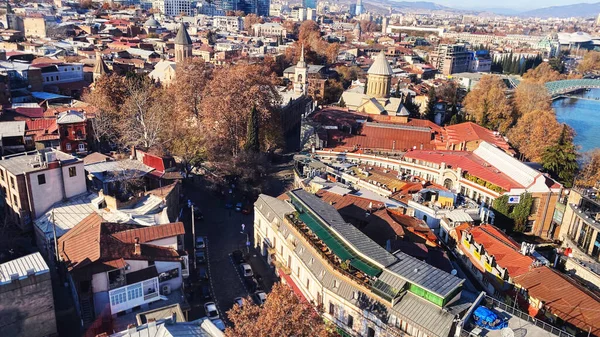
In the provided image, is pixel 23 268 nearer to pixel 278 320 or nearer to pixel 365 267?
pixel 278 320

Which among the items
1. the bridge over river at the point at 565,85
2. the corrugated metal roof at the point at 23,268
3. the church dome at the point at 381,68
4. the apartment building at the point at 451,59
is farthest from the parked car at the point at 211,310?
the apartment building at the point at 451,59

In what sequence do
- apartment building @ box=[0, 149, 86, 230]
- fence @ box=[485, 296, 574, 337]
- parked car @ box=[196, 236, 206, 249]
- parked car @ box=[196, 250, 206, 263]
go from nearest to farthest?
fence @ box=[485, 296, 574, 337]
apartment building @ box=[0, 149, 86, 230]
parked car @ box=[196, 250, 206, 263]
parked car @ box=[196, 236, 206, 249]

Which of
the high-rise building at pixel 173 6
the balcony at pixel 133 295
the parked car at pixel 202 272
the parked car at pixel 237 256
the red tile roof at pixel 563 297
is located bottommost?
the parked car at pixel 237 256

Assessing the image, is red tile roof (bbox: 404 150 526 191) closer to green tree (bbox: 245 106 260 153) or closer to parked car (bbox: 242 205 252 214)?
green tree (bbox: 245 106 260 153)

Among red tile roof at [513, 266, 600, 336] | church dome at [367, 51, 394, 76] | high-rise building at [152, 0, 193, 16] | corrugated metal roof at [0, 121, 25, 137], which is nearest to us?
red tile roof at [513, 266, 600, 336]

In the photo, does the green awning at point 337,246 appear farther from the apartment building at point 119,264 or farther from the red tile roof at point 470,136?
the red tile roof at point 470,136

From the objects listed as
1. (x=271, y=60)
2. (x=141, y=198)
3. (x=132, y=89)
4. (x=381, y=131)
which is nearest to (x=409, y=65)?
(x=271, y=60)

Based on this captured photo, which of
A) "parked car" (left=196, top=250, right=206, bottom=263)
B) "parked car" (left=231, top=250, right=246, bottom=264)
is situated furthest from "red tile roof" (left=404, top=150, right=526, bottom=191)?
"parked car" (left=196, top=250, right=206, bottom=263)
